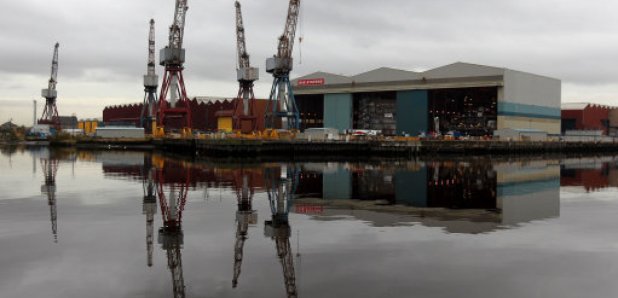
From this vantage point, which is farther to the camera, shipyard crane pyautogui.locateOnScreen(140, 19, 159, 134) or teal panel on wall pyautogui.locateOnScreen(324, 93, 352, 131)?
shipyard crane pyautogui.locateOnScreen(140, 19, 159, 134)

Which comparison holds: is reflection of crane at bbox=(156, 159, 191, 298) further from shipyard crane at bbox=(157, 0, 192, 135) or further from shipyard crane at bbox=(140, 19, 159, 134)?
shipyard crane at bbox=(140, 19, 159, 134)

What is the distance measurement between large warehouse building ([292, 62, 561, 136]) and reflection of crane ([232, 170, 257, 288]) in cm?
8437

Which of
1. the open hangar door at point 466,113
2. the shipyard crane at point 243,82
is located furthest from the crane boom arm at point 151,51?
the open hangar door at point 466,113

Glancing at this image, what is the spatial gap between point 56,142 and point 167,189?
4498 inches

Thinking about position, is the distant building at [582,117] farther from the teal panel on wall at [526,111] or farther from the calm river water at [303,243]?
the calm river water at [303,243]

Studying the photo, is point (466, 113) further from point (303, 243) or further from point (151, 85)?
point (303, 243)

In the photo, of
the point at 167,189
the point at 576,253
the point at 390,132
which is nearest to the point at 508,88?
the point at 390,132

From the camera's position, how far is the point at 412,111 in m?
120

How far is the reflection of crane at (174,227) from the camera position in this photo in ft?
43.1

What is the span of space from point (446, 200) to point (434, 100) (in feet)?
315

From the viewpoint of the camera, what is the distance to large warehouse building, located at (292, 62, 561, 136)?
114m

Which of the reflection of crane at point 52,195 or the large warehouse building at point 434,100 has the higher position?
the large warehouse building at point 434,100

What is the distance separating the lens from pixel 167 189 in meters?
33.5

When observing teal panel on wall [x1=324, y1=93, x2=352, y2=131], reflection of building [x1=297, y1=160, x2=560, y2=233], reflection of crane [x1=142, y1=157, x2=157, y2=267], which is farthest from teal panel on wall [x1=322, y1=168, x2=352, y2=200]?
teal panel on wall [x1=324, y1=93, x2=352, y2=131]
